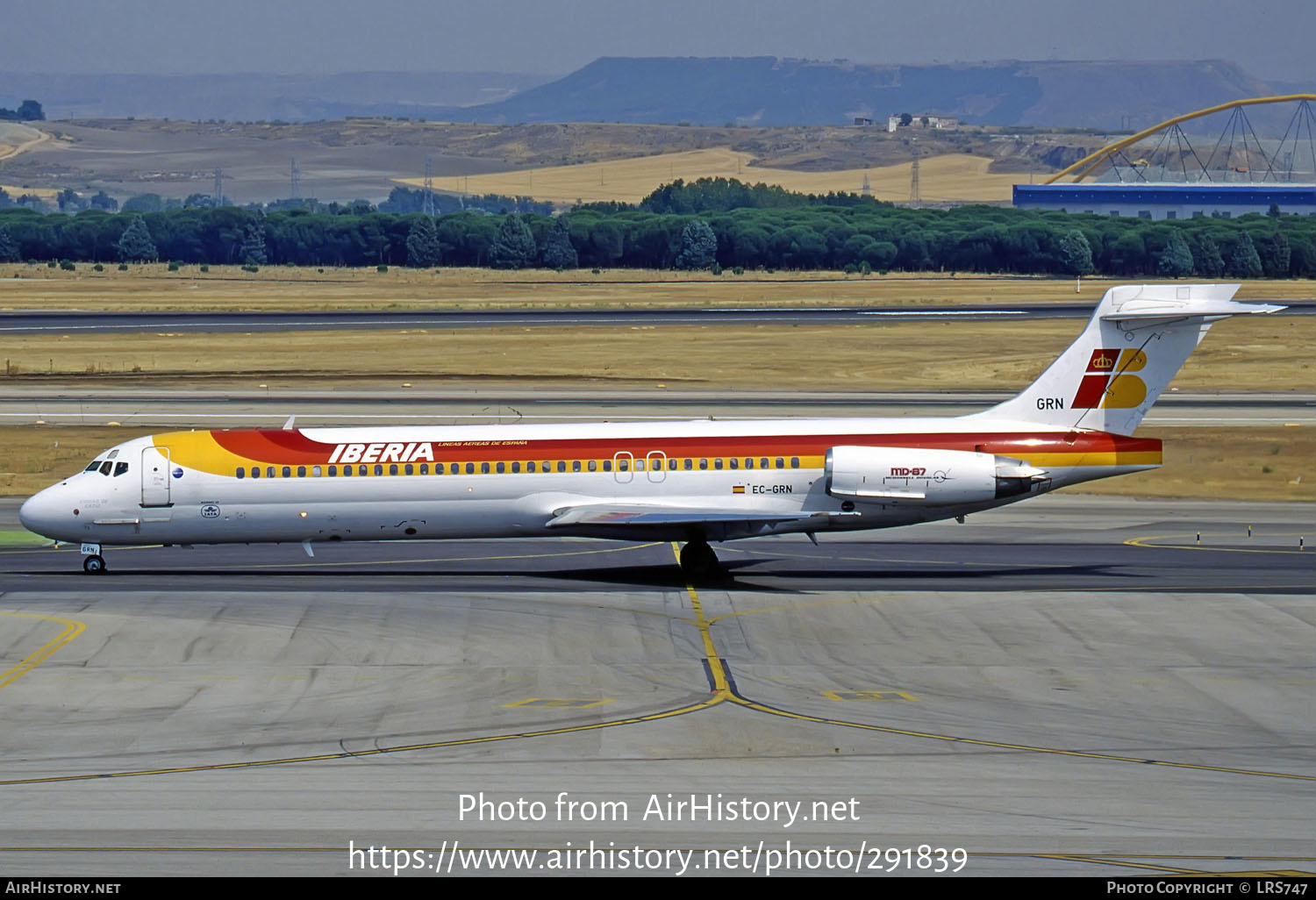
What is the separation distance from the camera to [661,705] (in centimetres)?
2480

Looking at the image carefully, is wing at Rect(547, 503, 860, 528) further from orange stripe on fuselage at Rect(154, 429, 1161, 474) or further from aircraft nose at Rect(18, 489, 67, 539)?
aircraft nose at Rect(18, 489, 67, 539)

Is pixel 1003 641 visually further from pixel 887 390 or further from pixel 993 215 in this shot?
pixel 993 215

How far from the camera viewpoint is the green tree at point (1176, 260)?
121 m

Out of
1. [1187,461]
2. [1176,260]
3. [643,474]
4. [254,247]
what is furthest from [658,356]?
[254,247]

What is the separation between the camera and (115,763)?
21641 mm

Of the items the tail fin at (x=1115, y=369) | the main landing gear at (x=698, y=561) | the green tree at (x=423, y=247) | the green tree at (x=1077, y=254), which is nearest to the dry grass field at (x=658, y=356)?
the tail fin at (x=1115, y=369)

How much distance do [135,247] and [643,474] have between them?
124743 mm

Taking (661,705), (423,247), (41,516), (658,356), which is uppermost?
(423,247)

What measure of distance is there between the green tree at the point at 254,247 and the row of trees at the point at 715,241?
0.14 m

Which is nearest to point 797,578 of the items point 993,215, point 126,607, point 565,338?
point 126,607

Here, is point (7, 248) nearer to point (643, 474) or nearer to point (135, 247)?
point (135, 247)

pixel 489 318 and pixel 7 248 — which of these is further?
pixel 7 248

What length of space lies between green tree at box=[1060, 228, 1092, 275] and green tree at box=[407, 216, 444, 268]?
56.1 metres
